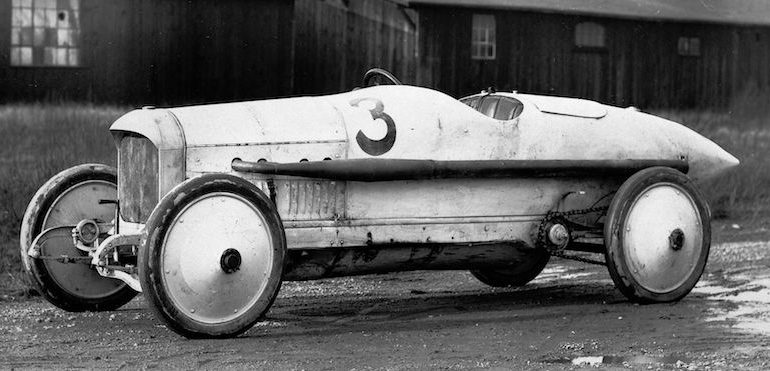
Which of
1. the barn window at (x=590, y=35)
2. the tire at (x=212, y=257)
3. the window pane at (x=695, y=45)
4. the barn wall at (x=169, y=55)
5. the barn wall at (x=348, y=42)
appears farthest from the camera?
A: the window pane at (x=695, y=45)

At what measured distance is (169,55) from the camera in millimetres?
22312

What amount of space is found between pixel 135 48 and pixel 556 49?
32.1ft

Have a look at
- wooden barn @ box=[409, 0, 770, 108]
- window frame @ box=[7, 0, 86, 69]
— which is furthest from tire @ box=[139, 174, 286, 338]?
wooden barn @ box=[409, 0, 770, 108]

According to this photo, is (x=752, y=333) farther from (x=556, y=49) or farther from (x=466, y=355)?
(x=556, y=49)

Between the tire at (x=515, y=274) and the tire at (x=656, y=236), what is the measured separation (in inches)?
38.0

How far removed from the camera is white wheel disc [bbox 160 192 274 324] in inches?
288

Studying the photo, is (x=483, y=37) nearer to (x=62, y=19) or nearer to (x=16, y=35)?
Answer: (x=62, y=19)

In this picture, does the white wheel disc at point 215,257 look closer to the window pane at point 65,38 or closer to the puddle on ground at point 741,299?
the puddle on ground at point 741,299

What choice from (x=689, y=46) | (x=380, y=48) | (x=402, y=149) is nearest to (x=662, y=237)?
(x=402, y=149)

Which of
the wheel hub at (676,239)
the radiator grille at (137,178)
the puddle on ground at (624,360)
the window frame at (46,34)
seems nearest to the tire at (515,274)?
the wheel hub at (676,239)

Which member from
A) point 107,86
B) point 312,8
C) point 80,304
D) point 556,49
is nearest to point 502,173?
point 80,304

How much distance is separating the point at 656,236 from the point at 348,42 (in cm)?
1609

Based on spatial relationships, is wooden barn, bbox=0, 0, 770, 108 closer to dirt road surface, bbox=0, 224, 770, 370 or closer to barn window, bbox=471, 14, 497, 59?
barn window, bbox=471, 14, 497, 59

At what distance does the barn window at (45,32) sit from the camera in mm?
21875
